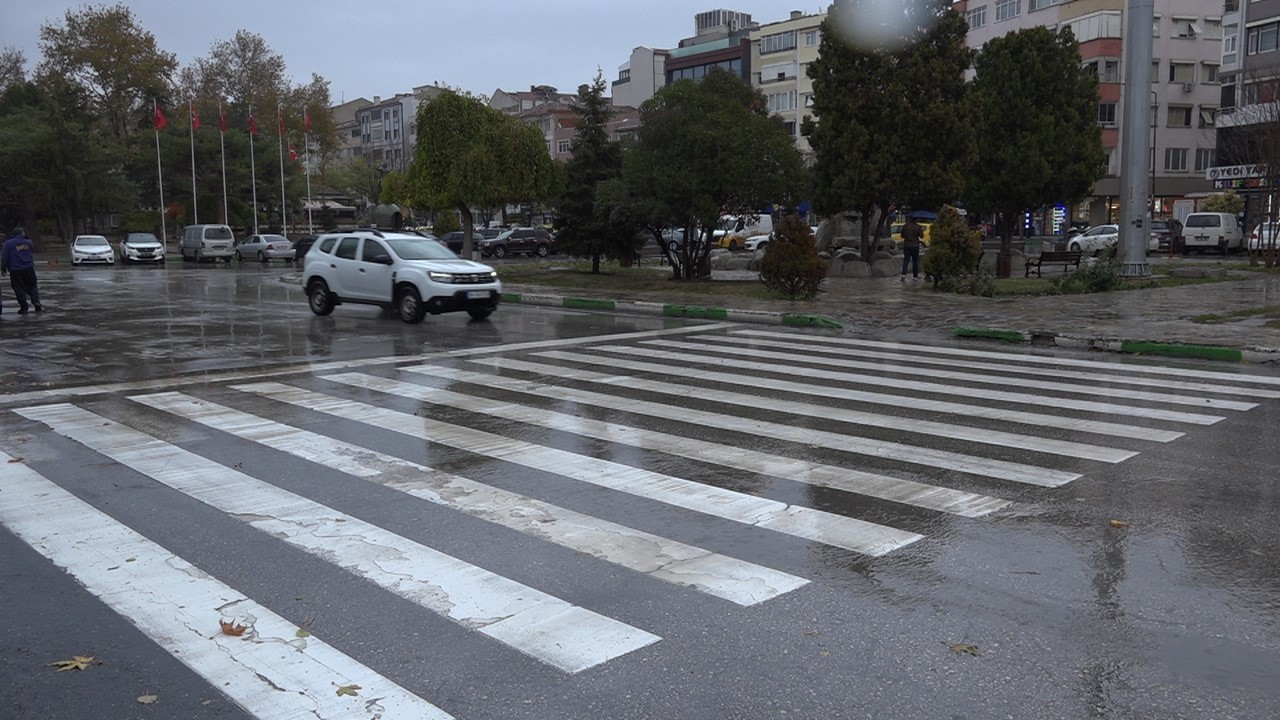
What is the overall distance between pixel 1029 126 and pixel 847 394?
958 inches

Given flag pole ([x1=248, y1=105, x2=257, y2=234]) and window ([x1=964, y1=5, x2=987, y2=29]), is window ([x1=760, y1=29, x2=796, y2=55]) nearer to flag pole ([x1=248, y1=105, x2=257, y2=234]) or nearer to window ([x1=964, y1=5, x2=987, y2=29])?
window ([x1=964, y1=5, x2=987, y2=29])

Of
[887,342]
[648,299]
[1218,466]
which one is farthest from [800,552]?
[648,299]

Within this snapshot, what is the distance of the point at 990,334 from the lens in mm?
16781

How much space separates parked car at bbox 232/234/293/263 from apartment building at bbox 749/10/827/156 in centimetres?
4559

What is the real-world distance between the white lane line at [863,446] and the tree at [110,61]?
244ft

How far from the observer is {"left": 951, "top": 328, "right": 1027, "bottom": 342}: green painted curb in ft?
54.0

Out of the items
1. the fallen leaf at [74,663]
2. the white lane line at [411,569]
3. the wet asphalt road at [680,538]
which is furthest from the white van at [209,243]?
the fallen leaf at [74,663]

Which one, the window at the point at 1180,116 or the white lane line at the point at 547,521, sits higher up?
the window at the point at 1180,116

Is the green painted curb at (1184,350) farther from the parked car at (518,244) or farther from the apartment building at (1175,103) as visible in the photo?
the apartment building at (1175,103)

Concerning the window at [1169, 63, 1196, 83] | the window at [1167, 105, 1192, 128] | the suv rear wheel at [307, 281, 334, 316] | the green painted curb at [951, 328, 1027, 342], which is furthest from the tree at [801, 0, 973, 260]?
the window at [1169, 63, 1196, 83]

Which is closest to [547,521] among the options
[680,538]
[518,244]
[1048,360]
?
[680,538]

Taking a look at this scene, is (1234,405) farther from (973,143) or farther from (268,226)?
(268,226)

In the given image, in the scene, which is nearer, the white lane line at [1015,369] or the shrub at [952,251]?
the white lane line at [1015,369]

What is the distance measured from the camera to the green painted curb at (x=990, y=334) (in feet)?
54.0
